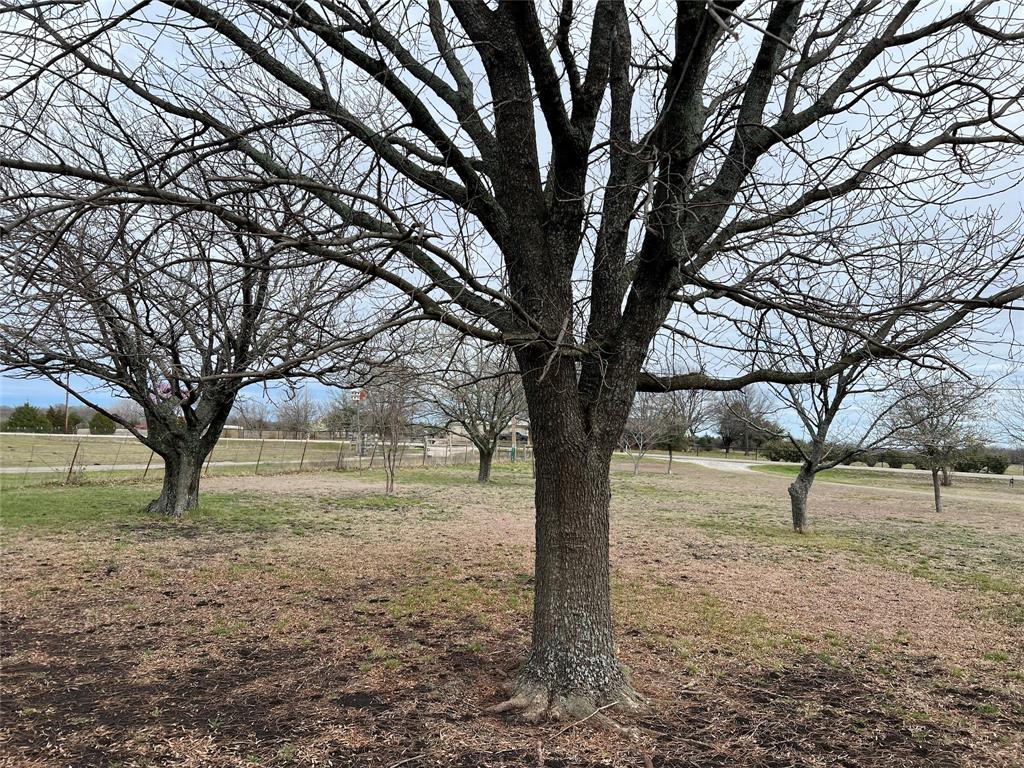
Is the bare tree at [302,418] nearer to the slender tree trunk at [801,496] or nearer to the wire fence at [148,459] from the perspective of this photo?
the wire fence at [148,459]

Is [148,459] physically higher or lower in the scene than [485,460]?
lower

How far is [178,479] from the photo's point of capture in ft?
33.9

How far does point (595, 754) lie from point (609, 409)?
1.91 metres

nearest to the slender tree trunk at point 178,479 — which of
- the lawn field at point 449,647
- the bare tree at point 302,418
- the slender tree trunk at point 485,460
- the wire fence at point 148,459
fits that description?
the lawn field at point 449,647

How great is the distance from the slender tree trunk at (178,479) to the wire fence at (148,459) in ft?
22.4

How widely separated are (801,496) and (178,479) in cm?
1137

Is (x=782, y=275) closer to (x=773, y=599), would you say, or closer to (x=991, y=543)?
(x=773, y=599)

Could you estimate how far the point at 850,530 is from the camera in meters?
12.4

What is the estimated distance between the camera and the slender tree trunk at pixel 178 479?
10.2 meters

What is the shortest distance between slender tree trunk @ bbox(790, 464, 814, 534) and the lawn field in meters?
0.87

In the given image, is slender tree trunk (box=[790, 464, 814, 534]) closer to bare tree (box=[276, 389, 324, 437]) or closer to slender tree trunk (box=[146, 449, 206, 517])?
slender tree trunk (box=[146, 449, 206, 517])

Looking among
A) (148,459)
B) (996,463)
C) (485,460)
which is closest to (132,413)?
(148,459)

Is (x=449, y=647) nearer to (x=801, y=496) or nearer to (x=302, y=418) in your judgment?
(x=801, y=496)

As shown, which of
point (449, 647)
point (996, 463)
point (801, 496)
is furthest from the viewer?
point (996, 463)
